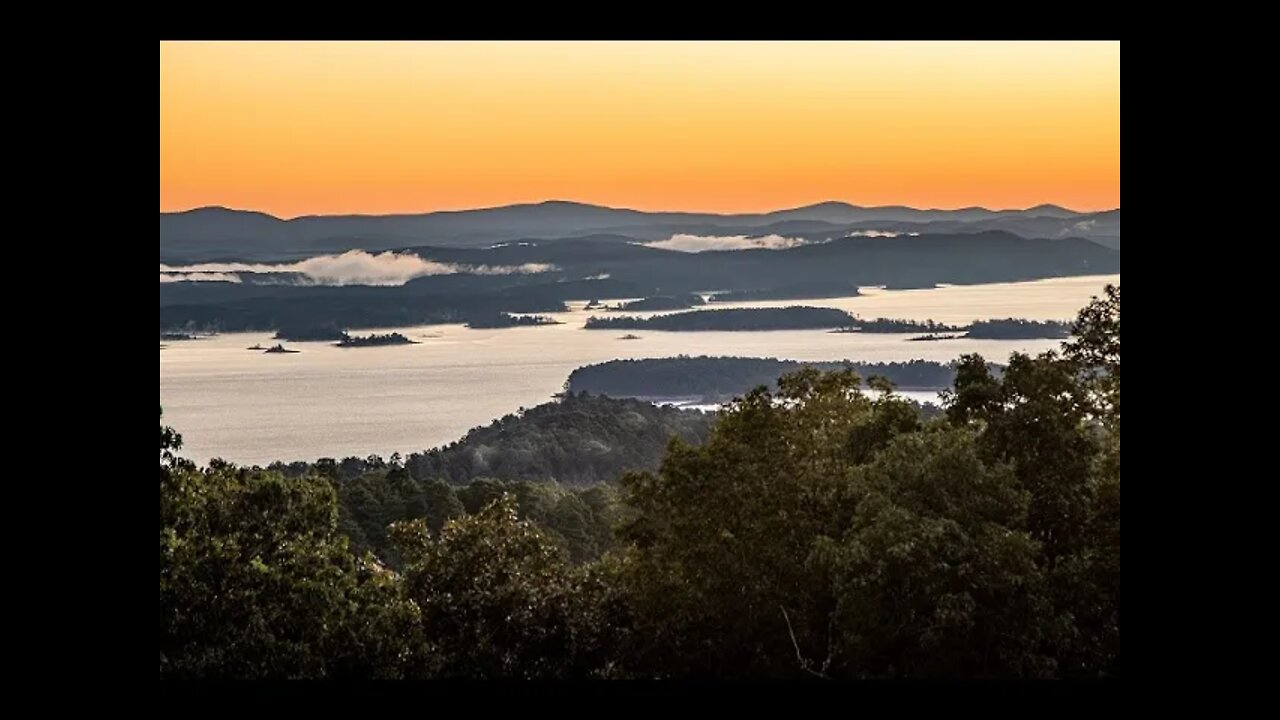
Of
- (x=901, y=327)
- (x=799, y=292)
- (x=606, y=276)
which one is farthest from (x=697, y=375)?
(x=901, y=327)

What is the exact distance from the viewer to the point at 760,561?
10.3 meters

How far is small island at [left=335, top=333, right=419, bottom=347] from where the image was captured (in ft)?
71.1

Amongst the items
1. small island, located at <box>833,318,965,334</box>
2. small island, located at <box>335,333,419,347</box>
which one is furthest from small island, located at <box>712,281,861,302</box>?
small island, located at <box>335,333,419,347</box>

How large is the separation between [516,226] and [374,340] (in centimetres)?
400

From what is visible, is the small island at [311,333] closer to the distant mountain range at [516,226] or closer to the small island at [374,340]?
the small island at [374,340]

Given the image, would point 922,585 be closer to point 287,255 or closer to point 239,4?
point 239,4

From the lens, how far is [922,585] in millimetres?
8805

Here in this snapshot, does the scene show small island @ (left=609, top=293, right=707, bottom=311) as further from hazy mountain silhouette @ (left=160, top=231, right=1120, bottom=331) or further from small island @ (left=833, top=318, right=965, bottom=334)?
small island @ (left=833, top=318, right=965, bottom=334)

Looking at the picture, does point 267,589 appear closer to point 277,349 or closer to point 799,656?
point 799,656

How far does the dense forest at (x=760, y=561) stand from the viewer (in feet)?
28.7

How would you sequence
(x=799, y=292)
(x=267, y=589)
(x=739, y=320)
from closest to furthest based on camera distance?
(x=267, y=589) < (x=799, y=292) < (x=739, y=320)

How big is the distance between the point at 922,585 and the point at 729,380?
32.4 feet

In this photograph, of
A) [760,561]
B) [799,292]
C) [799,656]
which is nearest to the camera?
[799,656]

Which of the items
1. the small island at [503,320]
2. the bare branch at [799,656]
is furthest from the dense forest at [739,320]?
the bare branch at [799,656]
